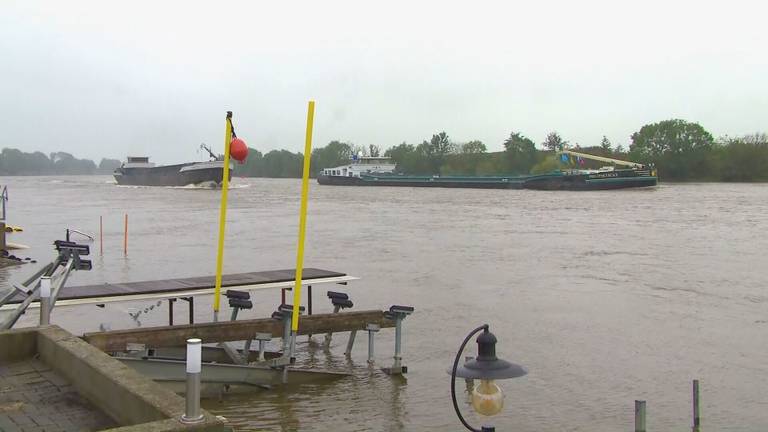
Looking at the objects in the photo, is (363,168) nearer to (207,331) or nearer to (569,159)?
(569,159)

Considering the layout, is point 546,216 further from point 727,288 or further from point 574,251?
point 727,288

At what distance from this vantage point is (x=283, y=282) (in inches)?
459

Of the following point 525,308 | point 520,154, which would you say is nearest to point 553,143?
point 520,154

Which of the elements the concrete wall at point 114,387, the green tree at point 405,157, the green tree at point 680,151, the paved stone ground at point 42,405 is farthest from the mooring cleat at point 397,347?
the green tree at point 405,157

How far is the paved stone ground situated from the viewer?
5086 mm

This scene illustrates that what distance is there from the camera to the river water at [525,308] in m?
8.80

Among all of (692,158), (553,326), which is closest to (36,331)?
(553,326)

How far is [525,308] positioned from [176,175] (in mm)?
82614

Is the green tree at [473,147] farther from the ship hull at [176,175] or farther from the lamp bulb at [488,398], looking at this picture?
Result: the lamp bulb at [488,398]

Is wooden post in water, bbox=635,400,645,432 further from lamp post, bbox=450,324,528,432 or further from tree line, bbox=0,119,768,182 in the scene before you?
tree line, bbox=0,119,768,182

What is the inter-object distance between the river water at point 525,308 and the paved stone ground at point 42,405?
2.55 metres

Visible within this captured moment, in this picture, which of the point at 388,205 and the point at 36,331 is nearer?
the point at 36,331

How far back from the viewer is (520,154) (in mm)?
130625

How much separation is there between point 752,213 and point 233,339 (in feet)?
133
